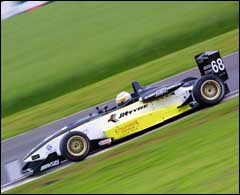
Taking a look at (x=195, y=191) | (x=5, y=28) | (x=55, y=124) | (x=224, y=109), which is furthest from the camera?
(x=5, y=28)

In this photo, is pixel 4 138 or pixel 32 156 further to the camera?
pixel 4 138

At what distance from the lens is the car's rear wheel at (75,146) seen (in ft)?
35.0

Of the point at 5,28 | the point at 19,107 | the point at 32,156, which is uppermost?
the point at 5,28

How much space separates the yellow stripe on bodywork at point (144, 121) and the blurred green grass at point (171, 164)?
0.89 ft

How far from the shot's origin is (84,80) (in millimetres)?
19375

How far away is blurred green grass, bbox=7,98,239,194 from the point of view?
7.09 metres

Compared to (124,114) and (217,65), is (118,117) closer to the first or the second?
(124,114)

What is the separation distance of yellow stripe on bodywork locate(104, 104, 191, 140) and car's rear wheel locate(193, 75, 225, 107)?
0.36 m

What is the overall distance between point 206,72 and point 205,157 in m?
3.82

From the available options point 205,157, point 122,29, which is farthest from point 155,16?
point 205,157

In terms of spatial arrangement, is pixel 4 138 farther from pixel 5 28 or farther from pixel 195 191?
pixel 5 28

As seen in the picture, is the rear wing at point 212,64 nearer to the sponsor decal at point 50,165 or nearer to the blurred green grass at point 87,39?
the sponsor decal at point 50,165

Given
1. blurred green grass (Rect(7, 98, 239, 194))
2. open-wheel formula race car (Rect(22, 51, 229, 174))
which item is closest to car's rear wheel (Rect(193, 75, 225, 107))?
open-wheel formula race car (Rect(22, 51, 229, 174))

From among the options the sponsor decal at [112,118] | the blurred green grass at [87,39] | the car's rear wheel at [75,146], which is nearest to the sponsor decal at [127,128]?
the sponsor decal at [112,118]
